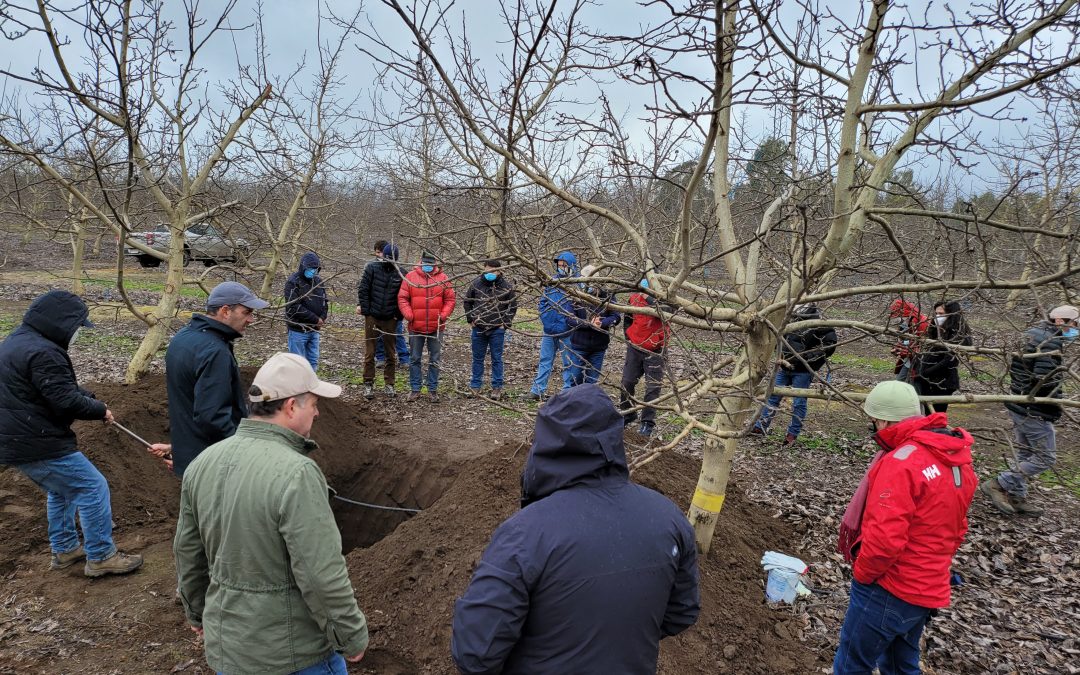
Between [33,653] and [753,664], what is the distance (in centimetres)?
426

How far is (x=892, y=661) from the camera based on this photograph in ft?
10.8

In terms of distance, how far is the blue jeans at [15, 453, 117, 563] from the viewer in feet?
13.6

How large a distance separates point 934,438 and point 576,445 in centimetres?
210

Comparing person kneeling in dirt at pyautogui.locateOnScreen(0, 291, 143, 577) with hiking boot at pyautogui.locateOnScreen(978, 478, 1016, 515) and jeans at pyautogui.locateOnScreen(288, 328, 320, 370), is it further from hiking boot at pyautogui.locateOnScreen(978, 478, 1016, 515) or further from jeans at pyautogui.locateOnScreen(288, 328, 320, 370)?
hiking boot at pyautogui.locateOnScreen(978, 478, 1016, 515)

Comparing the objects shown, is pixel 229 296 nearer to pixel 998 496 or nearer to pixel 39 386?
pixel 39 386

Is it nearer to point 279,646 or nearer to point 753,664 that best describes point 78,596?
point 279,646

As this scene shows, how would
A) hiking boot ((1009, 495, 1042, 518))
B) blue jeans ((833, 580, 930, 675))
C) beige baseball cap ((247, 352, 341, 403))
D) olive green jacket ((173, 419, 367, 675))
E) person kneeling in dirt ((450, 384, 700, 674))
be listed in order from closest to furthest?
person kneeling in dirt ((450, 384, 700, 674)) < olive green jacket ((173, 419, 367, 675)) < beige baseball cap ((247, 352, 341, 403)) < blue jeans ((833, 580, 930, 675)) < hiking boot ((1009, 495, 1042, 518))

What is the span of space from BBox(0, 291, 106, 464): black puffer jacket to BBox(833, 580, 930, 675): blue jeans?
4950mm

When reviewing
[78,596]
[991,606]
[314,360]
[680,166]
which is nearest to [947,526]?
[991,606]

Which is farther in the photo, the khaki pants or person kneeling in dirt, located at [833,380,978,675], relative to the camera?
the khaki pants

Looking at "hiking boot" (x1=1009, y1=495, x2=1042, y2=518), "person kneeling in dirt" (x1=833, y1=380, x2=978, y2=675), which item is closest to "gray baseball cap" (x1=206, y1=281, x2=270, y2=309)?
"person kneeling in dirt" (x1=833, y1=380, x2=978, y2=675)

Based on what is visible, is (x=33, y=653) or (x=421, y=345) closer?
(x=33, y=653)

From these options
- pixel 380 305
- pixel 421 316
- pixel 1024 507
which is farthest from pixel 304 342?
pixel 1024 507

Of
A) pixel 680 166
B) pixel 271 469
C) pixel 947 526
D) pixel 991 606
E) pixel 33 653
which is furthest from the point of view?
pixel 680 166
